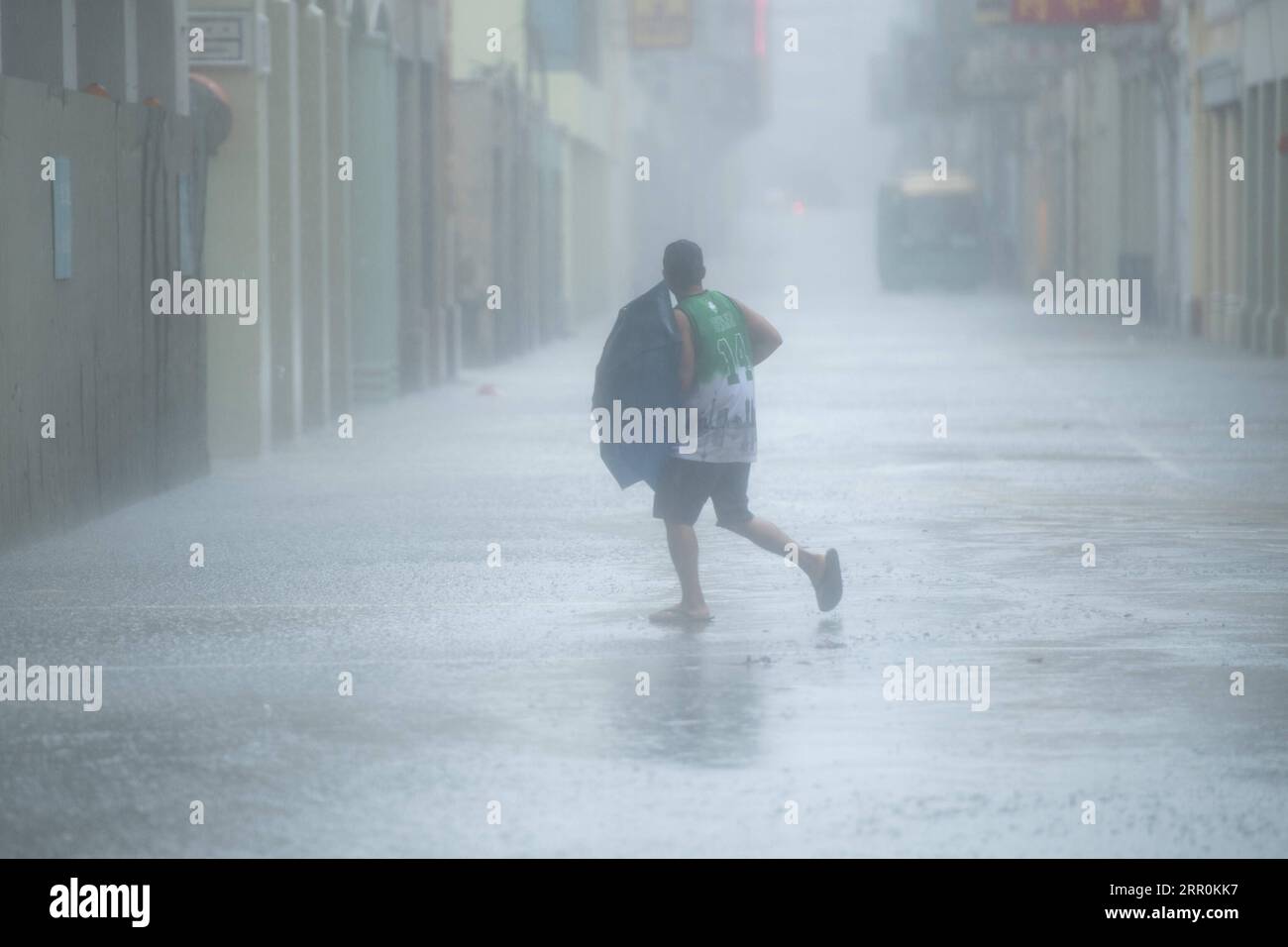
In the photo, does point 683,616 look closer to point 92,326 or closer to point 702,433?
point 702,433

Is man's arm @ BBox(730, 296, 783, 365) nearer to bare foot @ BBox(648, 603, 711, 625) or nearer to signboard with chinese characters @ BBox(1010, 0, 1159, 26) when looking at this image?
bare foot @ BBox(648, 603, 711, 625)

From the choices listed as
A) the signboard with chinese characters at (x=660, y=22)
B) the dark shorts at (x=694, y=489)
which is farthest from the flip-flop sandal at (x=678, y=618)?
the signboard with chinese characters at (x=660, y=22)

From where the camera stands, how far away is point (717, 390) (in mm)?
10539

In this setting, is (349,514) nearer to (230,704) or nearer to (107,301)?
(107,301)

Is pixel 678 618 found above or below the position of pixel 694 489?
below

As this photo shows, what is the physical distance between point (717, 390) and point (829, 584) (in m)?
0.92

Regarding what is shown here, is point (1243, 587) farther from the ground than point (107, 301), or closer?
closer

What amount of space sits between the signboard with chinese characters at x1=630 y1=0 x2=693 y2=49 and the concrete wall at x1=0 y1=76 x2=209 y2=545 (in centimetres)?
4305

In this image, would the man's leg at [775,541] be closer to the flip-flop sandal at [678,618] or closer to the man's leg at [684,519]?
the man's leg at [684,519]

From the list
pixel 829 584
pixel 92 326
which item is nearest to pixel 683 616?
pixel 829 584

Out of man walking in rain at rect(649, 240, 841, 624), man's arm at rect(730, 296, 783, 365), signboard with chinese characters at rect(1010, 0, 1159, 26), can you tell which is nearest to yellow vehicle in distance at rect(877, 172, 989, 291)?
signboard with chinese characters at rect(1010, 0, 1159, 26)
